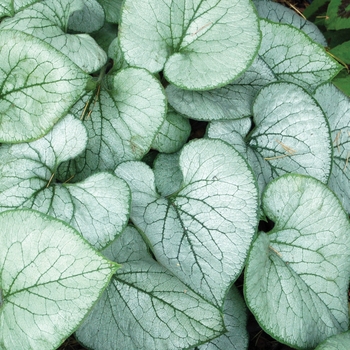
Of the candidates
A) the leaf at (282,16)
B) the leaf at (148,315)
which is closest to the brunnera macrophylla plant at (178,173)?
the leaf at (148,315)

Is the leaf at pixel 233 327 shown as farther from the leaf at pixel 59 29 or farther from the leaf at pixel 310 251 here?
the leaf at pixel 59 29

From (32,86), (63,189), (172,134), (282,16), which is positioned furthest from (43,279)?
(282,16)

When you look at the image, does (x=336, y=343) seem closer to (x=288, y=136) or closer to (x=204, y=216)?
(x=204, y=216)

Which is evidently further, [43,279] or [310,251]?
[310,251]

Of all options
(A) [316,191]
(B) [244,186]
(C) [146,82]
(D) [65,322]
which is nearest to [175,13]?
(C) [146,82]

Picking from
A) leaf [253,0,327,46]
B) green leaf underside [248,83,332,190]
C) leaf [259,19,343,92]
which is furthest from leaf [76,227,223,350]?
leaf [253,0,327,46]

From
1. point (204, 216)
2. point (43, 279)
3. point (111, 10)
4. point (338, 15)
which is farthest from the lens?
point (338, 15)

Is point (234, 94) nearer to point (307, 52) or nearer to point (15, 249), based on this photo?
point (307, 52)
